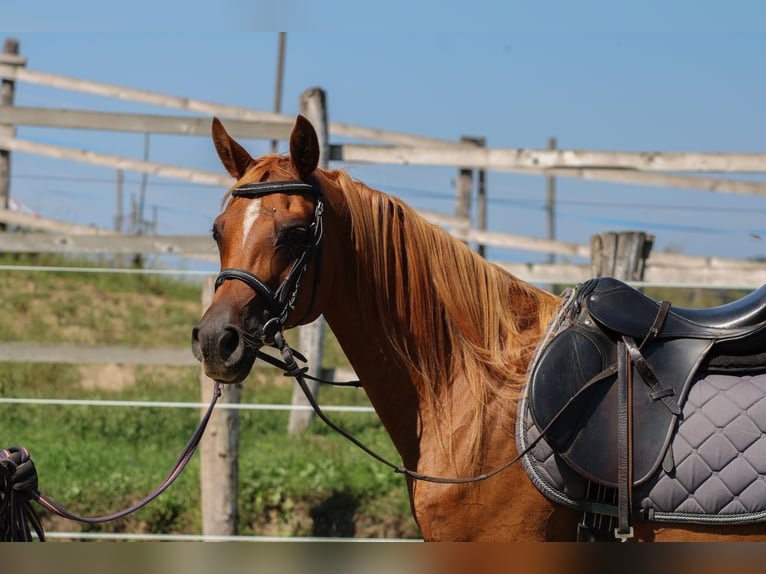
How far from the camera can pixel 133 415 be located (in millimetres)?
6172

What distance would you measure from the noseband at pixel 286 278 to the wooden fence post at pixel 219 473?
249 centimetres

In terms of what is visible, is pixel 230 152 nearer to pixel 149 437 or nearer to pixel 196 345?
pixel 196 345

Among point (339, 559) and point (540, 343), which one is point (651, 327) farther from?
Result: point (339, 559)

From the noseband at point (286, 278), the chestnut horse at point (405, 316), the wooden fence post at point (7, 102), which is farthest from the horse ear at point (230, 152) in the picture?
the wooden fence post at point (7, 102)

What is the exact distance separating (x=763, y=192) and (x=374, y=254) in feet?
21.6

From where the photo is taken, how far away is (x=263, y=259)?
83.7 inches

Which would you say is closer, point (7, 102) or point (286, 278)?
point (286, 278)

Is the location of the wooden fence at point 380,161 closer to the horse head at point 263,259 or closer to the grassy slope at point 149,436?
the grassy slope at point 149,436

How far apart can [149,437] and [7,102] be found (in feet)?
16.2

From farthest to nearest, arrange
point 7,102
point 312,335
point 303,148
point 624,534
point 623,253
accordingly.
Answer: point 7,102, point 312,335, point 623,253, point 303,148, point 624,534

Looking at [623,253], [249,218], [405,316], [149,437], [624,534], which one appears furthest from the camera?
[149,437]

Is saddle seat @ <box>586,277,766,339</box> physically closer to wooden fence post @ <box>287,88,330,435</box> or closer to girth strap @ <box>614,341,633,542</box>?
girth strap @ <box>614,341,633,542</box>

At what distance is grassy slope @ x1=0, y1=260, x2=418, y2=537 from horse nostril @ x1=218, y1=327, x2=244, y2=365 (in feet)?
9.84

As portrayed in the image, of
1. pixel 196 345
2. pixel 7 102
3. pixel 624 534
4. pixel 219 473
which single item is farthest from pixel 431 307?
pixel 7 102
